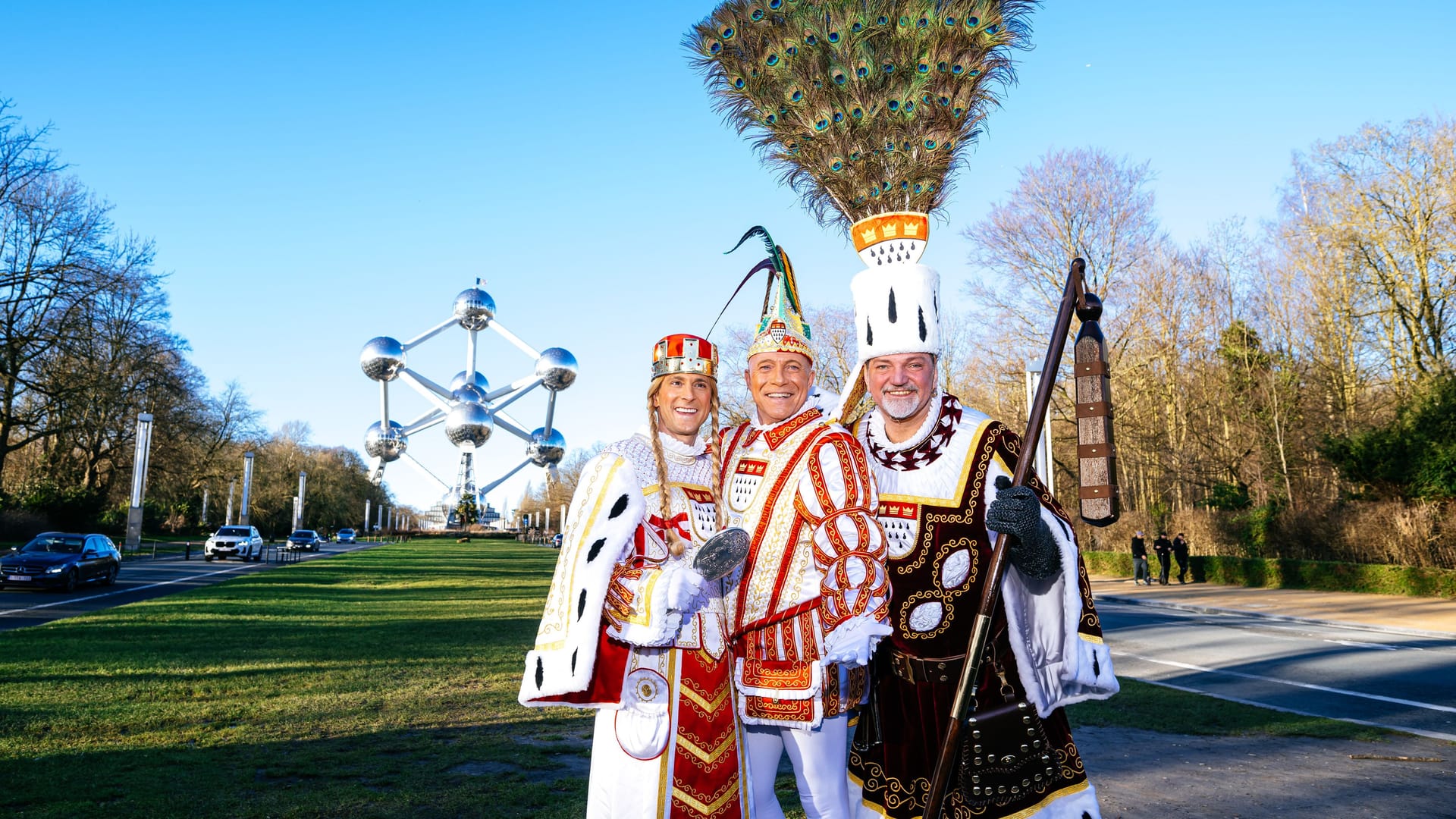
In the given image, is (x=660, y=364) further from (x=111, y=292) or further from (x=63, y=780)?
(x=111, y=292)

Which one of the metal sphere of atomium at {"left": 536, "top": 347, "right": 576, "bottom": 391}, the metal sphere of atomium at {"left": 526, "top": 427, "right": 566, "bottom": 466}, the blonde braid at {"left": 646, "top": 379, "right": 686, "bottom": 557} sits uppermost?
the metal sphere of atomium at {"left": 536, "top": 347, "right": 576, "bottom": 391}

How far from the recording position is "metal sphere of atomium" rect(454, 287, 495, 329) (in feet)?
262

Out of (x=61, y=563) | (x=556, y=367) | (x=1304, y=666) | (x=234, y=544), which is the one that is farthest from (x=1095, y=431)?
(x=556, y=367)

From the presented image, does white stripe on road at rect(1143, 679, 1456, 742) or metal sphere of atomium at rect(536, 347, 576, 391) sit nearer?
white stripe on road at rect(1143, 679, 1456, 742)

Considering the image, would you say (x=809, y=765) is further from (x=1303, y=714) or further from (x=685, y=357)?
(x=1303, y=714)

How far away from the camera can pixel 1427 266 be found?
24344 mm

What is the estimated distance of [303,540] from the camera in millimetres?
50250

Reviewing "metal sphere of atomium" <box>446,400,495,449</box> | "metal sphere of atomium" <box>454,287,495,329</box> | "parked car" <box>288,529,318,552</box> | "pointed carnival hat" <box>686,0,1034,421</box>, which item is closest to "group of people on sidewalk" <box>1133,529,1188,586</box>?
"pointed carnival hat" <box>686,0,1034,421</box>

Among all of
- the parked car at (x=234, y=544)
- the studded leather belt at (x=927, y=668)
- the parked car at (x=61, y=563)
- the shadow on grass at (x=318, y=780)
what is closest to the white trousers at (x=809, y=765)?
the studded leather belt at (x=927, y=668)

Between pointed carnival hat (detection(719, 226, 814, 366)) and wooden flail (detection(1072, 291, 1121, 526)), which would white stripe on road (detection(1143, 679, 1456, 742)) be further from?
pointed carnival hat (detection(719, 226, 814, 366))

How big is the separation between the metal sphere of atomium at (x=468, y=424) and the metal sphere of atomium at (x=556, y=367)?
21.5 feet

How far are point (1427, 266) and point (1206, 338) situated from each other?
24.9ft

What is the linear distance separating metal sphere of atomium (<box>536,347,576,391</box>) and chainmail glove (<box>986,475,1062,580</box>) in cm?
7266

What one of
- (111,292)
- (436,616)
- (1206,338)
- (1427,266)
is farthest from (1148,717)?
(111,292)
